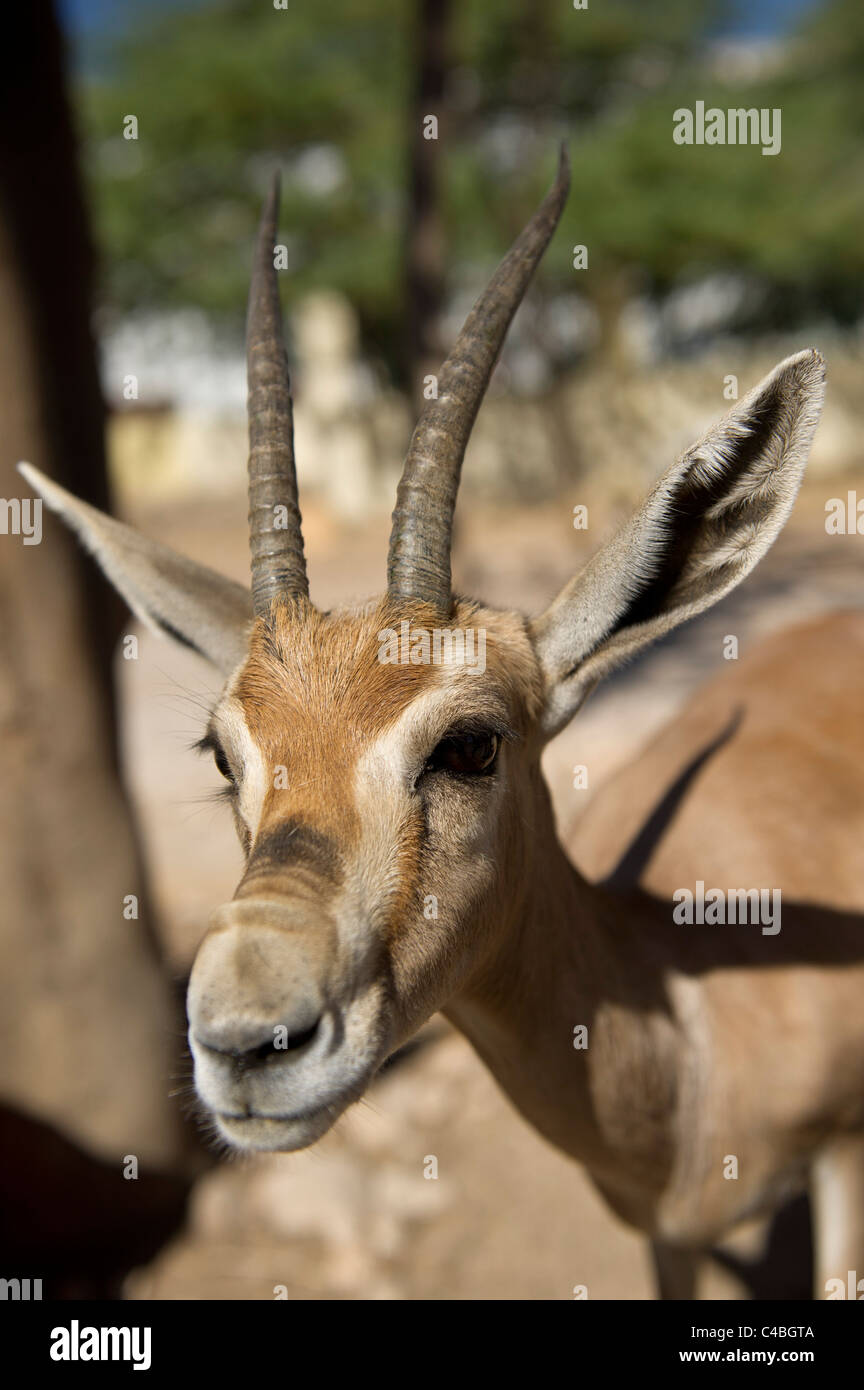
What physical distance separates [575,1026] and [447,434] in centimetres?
137

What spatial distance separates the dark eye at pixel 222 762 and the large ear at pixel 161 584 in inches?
18.0

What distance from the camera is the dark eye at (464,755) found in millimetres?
2129

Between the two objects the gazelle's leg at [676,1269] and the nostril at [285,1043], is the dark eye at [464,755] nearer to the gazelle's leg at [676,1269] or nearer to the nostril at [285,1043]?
the nostril at [285,1043]

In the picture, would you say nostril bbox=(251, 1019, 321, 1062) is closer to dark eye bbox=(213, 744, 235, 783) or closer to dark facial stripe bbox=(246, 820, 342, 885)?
dark facial stripe bbox=(246, 820, 342, 885)

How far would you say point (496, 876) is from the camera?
A: 221 cm

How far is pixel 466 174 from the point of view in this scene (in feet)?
64.4

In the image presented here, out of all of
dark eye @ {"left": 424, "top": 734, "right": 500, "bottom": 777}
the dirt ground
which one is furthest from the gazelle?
the dirt ground

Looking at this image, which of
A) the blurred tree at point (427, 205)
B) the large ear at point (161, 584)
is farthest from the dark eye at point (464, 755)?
the blurred tree at point (427, 205)

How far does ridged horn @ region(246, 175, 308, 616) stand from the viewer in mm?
2396

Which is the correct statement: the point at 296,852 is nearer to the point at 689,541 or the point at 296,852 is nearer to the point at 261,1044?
the point at 261,1044

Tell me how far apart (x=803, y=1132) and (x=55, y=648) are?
292 centimetres

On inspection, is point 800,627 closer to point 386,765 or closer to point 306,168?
point 386,765

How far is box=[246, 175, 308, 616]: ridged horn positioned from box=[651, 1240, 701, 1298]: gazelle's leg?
2478 mm

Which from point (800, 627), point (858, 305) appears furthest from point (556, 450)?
point (800, 627)
